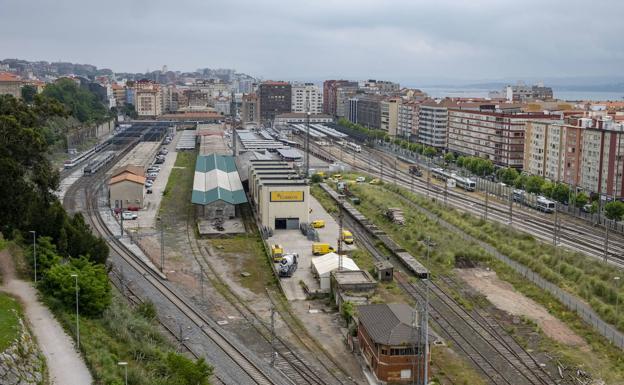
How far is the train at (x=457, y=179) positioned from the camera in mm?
41000

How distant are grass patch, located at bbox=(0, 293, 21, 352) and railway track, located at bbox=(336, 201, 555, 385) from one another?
805cm

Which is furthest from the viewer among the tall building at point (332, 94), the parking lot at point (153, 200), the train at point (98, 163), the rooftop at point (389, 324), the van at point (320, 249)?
the tall building at point (332, 94)

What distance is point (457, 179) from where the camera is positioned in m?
42.8

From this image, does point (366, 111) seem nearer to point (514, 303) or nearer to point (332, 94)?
point (332, 94)

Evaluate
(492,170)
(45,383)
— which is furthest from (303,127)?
(45,383)

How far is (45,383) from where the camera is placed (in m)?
11.5

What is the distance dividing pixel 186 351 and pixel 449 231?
15489 millimetres

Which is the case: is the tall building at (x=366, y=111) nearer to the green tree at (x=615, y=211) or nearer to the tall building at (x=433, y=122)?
the tall building at (x=433, y=122)

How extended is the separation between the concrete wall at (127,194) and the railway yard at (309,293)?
33.1 inches

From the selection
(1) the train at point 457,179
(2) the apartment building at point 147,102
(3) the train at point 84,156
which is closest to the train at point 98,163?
(3) the train at point 84,156

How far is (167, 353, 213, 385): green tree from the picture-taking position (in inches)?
483

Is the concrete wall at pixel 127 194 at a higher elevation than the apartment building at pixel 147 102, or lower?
lower

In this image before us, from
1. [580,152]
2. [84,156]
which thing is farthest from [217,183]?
[84,156]

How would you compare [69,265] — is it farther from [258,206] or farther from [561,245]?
[561,245]
